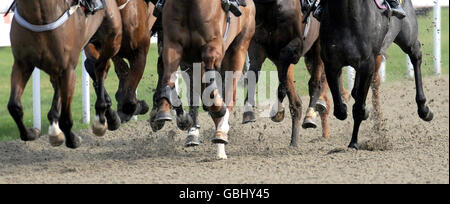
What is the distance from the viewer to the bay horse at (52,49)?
6820mm

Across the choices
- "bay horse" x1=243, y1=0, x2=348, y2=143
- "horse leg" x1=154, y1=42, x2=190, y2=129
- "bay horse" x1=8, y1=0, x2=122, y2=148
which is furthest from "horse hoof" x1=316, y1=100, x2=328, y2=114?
"bay horse" x1=8, y1=0, x2=122, y2=148

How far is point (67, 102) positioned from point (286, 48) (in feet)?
7.23

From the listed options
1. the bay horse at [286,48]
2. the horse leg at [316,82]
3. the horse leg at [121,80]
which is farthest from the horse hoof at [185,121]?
the horse leg at [316,82]

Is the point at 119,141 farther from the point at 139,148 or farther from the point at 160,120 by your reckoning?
the point at 160,120

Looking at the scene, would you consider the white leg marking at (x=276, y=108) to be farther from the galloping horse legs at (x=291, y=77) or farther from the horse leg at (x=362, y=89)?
the horse leg at (x=362, y=89)

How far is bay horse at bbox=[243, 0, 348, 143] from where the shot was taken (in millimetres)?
8578

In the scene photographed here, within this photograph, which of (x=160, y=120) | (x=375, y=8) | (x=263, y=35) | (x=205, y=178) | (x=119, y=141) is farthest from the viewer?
(x=119, y=141)

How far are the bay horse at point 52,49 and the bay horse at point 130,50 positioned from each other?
616mm

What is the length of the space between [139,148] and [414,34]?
2.64 metres

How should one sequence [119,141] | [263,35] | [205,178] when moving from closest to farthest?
[205,178]
[263,35]
[119,141]

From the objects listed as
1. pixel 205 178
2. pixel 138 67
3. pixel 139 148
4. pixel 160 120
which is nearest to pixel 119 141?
pixel 139 148

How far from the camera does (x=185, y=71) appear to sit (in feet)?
27.6

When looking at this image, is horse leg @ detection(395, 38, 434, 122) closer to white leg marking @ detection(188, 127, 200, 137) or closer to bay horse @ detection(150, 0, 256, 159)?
bay horse @ detection(150, 0, 256, 159)

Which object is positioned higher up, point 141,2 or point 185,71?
→ point 141,2
